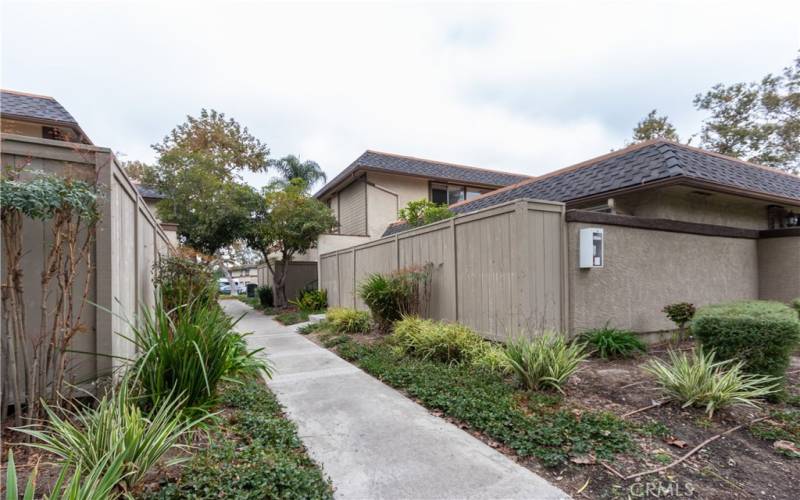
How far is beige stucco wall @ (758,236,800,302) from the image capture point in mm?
7352

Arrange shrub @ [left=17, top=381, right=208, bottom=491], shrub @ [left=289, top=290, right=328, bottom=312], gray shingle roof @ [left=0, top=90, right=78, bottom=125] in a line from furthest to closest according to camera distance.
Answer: shrub @ [left=289, top=290, right=328, bottom=312], gray shingle roof @ [left=0, top=90, right=78, bottom=125], shrub @ [left=17, top=381, right=208, bottom=491]

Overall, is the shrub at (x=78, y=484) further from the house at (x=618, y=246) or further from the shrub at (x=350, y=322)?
the shrub at (x=350, y=322)

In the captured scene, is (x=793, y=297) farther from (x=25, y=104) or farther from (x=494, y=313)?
(x=25, y=104)

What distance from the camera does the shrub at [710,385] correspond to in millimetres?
3205

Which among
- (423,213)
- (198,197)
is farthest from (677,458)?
(198,197)

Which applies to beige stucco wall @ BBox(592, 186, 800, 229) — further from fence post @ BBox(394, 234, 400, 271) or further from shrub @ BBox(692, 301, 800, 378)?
fence post @ BBox(394, 234, 400, 271)

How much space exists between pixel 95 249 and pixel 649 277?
7.50 metres

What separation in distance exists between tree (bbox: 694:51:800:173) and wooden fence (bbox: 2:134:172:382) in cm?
2434

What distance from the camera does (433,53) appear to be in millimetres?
7746

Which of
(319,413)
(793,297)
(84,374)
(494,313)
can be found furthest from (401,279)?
(793,297)

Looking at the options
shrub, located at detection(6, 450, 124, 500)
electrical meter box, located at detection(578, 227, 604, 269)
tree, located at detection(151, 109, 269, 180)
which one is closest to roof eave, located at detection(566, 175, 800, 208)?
electrical meter box, located at detection(578, 227, 604, 269)

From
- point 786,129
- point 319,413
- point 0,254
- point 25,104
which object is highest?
point 786,129

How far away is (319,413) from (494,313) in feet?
10.1

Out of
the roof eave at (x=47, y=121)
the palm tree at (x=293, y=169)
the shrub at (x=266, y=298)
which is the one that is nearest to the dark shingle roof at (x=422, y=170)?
the palm tree at (x=293, y=169)
